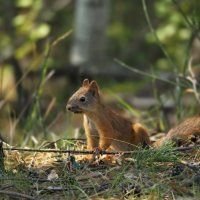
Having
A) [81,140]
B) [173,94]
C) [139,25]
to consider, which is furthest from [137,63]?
[81,140]

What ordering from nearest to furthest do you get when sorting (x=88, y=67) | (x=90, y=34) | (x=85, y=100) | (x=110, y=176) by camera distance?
(x=110, y=176), (x=85, y=100), (x=88, y=67), (x=90, y=34)

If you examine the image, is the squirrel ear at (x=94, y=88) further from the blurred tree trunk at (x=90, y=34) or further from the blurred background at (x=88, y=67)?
the blurred tree trunk at (x=90, y=34)

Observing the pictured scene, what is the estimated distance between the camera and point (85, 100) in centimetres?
576

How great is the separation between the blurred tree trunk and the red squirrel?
205 inches

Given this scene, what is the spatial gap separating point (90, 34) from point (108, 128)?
6.11 m

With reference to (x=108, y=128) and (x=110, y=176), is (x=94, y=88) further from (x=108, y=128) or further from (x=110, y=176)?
(x=110, y=176)

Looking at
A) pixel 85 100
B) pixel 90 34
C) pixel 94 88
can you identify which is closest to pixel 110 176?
pixel 85 100

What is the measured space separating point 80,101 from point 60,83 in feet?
22.9

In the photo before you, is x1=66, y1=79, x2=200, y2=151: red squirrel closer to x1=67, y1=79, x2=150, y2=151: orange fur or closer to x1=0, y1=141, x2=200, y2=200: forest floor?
x1=67, y1=79, x2=150, y2=151: orange fur

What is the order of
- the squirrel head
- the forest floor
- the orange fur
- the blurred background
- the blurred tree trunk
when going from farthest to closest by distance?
the blurred tree trunk
the blurred background
the orange fur
the squirrel head
the forest floor

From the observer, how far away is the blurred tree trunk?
11289 mm

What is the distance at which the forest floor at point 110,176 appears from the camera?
15.3 ft

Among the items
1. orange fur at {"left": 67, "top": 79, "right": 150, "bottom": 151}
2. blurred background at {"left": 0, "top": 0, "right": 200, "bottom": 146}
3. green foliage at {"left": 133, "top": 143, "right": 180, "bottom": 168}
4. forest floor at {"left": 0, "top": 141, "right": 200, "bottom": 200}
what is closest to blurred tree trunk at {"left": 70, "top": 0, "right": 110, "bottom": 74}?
blurred background at {"left": 0, "top": 0, "right": 200, "bottom": 146}

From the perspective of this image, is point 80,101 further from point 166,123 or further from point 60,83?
point 60,83
